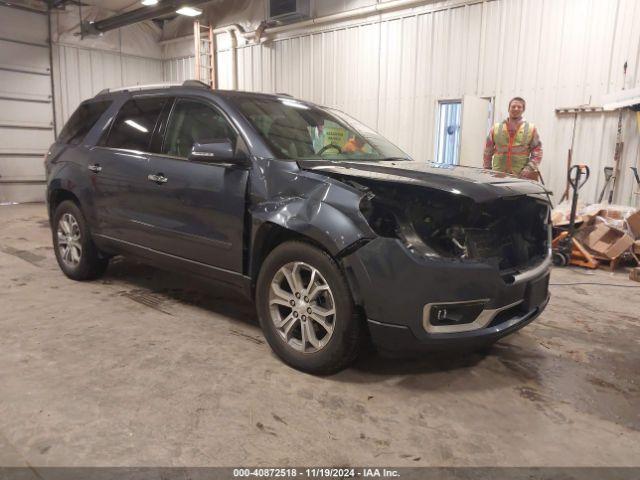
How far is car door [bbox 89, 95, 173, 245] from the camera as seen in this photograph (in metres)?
3.30

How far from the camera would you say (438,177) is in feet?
7.57

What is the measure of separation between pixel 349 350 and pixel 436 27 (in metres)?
6.62

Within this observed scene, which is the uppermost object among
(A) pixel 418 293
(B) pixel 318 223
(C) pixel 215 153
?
(C) pixel 215 153

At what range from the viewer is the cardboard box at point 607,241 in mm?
5141

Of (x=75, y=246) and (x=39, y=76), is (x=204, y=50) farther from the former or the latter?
(x=75, y=246)

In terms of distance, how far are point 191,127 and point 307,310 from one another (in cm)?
154

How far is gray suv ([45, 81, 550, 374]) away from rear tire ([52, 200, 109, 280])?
0.41 m

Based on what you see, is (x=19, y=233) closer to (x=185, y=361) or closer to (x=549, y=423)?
(x=185, y=361)

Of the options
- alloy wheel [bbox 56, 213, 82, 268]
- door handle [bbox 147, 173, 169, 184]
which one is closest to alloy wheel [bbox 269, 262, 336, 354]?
door handle [bbox 147, 173, 169, 184]

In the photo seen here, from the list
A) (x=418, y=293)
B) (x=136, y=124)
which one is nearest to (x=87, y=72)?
(x=136, y=124)

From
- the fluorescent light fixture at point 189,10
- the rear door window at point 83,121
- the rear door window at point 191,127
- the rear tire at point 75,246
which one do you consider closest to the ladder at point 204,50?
the fluorescent light fixture at point 189,10

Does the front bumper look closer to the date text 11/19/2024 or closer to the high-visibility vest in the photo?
the date text 11/19/2024

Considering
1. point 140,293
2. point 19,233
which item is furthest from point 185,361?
point 19,233

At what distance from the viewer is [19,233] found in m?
6.91
